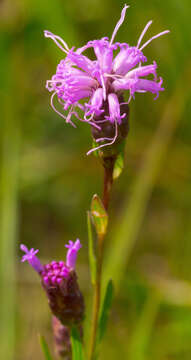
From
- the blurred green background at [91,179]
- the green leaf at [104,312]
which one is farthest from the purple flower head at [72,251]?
the blurred green background at [91,179]

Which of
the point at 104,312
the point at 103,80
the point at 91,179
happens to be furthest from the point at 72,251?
the point at 91,179

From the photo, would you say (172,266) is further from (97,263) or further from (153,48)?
(97,263)

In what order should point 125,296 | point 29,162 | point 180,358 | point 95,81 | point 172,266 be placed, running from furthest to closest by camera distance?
point 29,162 < point 172,266 < point 125,296 < point 180,358 < point 95,81

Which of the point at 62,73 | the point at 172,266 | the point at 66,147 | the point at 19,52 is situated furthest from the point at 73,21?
the point at 62,73

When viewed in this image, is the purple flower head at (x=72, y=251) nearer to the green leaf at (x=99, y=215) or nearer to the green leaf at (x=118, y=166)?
the green leaf at (x=99, y=215)

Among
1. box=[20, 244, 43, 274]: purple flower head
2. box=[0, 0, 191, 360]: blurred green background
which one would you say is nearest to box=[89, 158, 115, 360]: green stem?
box=[20, 244, 43, 274]: purple flower head

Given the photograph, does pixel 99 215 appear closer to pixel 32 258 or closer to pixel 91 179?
pixel 32 258
